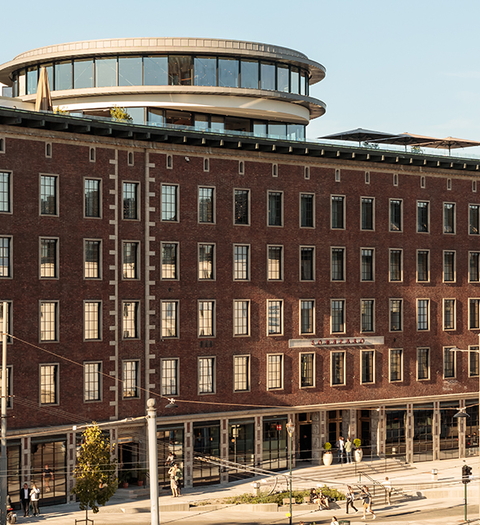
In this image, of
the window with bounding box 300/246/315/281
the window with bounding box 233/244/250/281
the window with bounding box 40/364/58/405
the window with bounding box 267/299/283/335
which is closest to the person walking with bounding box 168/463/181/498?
the window with bounding box 40/364/58/405

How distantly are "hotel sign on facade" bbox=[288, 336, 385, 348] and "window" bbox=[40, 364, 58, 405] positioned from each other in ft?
56.9

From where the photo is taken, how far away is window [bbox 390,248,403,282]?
75375mm

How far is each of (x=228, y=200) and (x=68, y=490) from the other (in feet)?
68.7

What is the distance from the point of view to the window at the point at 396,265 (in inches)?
2968

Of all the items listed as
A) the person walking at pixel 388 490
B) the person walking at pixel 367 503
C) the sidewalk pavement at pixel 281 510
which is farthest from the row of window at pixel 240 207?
the person walking at pixel 367 503

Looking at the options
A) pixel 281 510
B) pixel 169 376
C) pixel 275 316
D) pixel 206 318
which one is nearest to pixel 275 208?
pixel 275 316

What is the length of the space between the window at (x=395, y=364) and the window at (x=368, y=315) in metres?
2.56

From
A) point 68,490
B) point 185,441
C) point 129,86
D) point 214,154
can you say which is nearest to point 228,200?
point 214,154

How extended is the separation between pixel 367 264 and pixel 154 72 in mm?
20261

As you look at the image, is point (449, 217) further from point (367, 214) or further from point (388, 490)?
point (388, 490)

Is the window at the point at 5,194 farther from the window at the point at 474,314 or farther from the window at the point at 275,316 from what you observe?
the window at the point at 474,314

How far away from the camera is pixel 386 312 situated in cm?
7488

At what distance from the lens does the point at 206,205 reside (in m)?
67.0

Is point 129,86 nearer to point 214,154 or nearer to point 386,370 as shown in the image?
point 214,154
